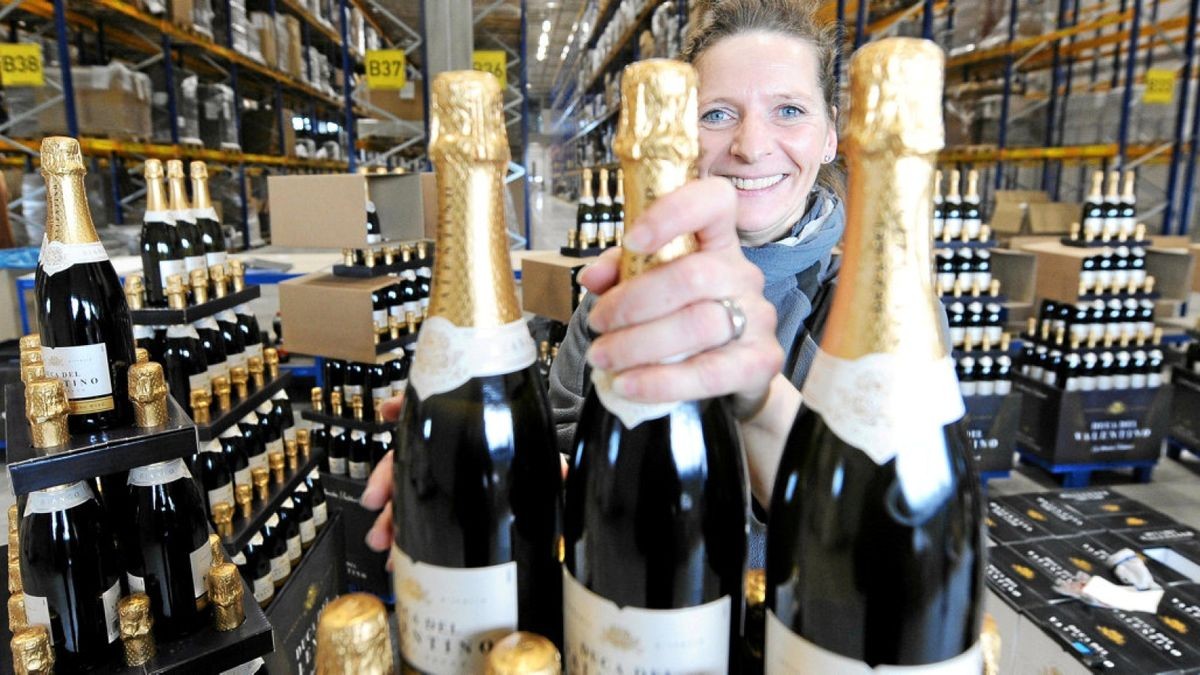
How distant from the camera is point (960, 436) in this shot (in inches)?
17.1

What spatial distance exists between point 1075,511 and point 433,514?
189cm

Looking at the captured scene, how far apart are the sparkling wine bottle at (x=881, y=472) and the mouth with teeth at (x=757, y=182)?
2.35 feet

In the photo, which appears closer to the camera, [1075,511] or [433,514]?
[433,514]

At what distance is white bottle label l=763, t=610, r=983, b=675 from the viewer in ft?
1.23

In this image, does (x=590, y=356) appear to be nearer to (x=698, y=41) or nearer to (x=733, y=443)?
(x=733, y=443)

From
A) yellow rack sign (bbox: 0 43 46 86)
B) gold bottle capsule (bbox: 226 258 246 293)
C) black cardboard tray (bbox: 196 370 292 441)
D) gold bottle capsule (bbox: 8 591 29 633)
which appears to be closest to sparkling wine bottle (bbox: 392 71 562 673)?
gold bottle capsule (bbox: 8 591 29 633)

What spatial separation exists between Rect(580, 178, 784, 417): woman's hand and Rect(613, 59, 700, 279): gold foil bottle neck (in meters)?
0.02

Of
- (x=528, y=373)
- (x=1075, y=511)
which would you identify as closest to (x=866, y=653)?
(x=528, y=373)

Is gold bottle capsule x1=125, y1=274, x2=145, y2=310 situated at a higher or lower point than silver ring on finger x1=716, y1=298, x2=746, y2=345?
lower

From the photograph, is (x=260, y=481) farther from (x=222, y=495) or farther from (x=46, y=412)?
(x=46, y=412)

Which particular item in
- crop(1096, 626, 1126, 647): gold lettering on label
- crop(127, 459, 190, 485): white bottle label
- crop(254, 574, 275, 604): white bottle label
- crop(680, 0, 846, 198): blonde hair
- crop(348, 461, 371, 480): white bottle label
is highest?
crop(680, 0, 846, 198): blonde hair

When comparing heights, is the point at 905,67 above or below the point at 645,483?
above

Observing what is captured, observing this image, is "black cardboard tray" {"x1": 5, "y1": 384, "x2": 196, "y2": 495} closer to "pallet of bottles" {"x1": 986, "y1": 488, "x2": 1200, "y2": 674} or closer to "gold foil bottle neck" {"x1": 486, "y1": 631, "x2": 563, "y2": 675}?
"gold foil bottle neck" {"x1": 486, "y1": 631, "x2": 563, "y2": 675}

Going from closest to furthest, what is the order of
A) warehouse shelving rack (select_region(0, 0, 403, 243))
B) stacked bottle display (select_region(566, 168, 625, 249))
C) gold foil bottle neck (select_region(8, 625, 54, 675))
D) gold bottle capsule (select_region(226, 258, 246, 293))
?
gold foil bottle neck (select_region(8, 625, 54, 675)) → gold bottle capsule (select_region(226, 258, 246, 293)) → stacked bottle display (select_region(566, 168, 625, 249)) → warehouse shelving rack (select_region(0, 0, 403, 243))
